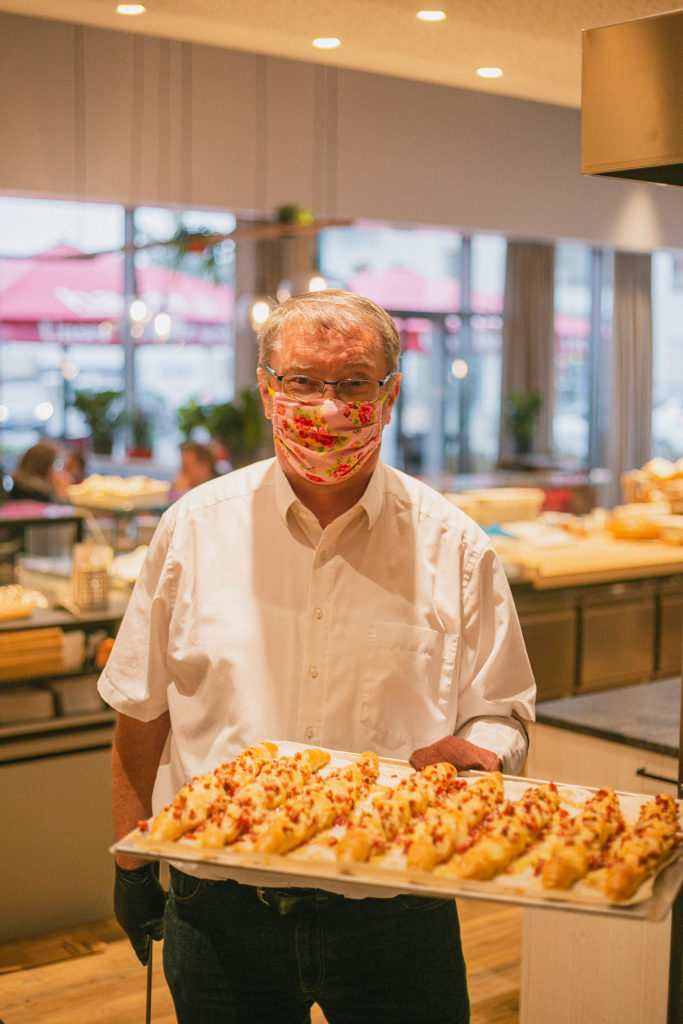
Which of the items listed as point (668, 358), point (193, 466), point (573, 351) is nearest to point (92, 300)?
point (193, 466)

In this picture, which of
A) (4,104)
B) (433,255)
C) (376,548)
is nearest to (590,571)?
(376,548)

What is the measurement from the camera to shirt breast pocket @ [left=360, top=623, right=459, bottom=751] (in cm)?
170

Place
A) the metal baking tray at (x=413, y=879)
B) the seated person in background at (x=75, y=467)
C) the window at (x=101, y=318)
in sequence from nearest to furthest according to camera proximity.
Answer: the metal baking tray at (x=413, y=879) → the seated person in background at (x=75, y=467) → the window at (x=101, y=318)

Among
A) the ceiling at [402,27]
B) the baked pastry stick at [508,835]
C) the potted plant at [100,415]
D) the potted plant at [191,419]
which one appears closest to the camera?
the baked pastry stick at [508,835]

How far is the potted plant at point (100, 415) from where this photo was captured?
9375 mm

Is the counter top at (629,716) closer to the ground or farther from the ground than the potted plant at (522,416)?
closer to the ground

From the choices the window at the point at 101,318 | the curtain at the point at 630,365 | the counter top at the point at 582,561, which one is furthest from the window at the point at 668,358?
the counter top at the point at 582,561

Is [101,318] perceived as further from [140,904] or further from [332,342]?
[332,342]

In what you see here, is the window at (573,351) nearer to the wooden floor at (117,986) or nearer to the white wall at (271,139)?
the white wall at (271,139)

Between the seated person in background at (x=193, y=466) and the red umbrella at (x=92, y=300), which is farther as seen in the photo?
the red umbrella at (x=92, y=300)

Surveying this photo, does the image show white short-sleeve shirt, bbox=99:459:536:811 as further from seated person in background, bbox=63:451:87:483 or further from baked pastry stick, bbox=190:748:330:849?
seated person in background, bbox=63:451:87:483

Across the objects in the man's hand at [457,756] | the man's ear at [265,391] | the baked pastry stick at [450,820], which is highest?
the man's ear at [265,391]

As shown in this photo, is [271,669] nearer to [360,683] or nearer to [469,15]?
[360,683]

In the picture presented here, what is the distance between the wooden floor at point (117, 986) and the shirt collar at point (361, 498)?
1792 mm
